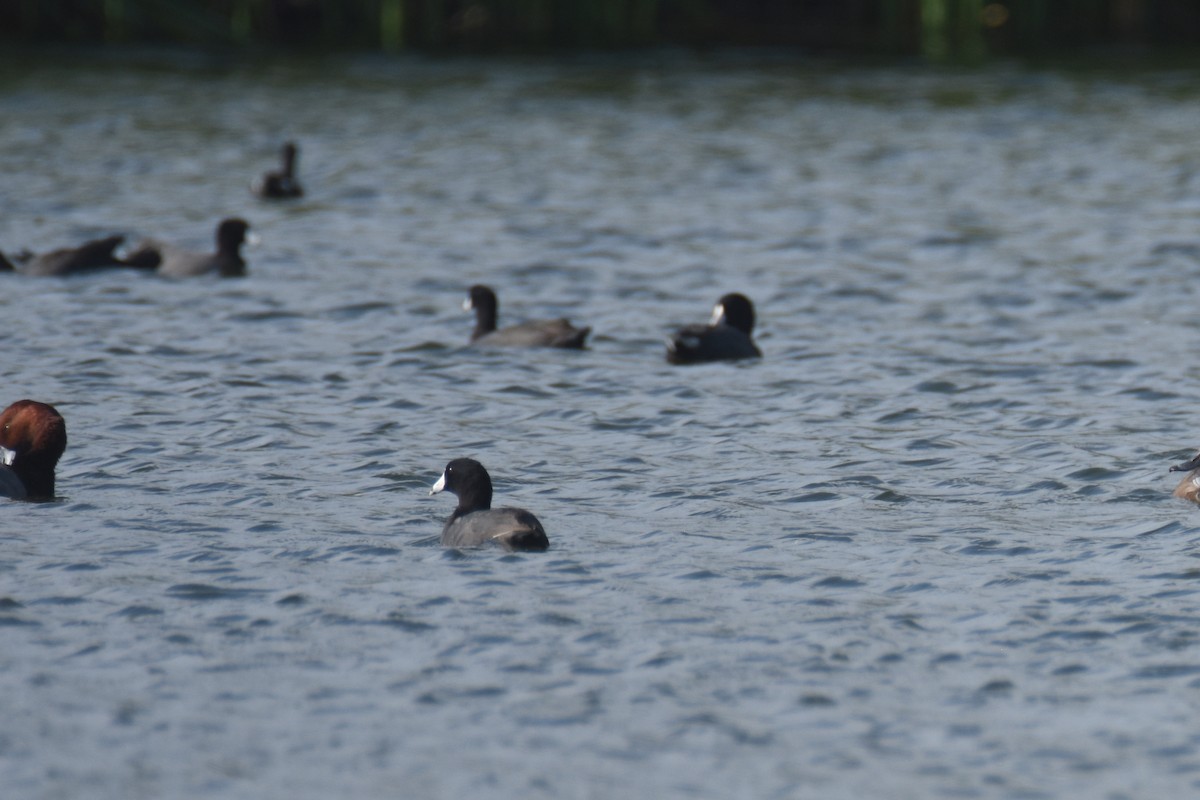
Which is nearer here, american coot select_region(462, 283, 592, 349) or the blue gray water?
the blue gray water

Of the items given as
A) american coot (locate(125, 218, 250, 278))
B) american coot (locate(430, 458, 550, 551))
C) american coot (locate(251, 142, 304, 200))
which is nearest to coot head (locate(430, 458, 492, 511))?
american coot (locate(430, 458, 550, 551))

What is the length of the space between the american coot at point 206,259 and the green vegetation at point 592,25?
26.4m

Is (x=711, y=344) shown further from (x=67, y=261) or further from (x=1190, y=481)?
(x=67, y=261)

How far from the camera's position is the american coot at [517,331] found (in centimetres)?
1755

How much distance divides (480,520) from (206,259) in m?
11.4

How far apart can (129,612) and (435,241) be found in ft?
47.1

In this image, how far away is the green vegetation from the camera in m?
47.9

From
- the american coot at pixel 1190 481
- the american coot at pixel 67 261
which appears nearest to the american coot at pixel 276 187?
the american coot at pixel 67 261

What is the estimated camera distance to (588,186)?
28594mm

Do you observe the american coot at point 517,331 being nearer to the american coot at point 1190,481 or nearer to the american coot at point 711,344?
the american coot at point 711,344

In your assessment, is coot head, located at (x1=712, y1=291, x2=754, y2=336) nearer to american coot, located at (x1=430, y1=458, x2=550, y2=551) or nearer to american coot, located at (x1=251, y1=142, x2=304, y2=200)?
american coot, located at (x1=430, y1=458, x2=550, y2=551)

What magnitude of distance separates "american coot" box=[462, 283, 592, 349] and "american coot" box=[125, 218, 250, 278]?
434cm

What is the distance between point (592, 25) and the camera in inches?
1921

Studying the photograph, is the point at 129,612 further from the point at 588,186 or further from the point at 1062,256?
the point at 588,186
